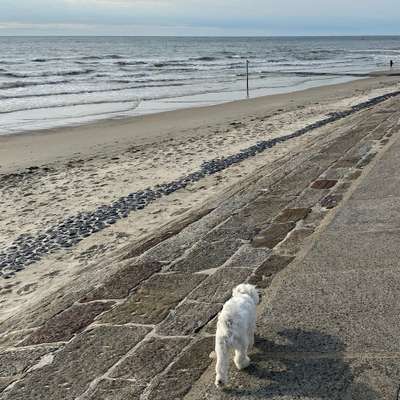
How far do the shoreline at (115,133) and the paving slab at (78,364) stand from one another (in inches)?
385

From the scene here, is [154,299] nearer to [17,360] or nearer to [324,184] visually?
[17,360]

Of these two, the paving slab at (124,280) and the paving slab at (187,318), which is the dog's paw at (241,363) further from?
the paving slab at (124,280)

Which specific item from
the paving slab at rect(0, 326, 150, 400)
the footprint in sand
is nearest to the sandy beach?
the footprint in sand

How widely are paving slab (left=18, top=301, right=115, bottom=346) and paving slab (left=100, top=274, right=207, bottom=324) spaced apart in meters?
0.16

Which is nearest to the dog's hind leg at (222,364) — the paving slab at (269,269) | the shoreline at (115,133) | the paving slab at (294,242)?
the paving slab at (269,269)

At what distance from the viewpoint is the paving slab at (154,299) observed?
428 cm

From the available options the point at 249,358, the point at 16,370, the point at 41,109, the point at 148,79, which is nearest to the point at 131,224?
the point at 16,370

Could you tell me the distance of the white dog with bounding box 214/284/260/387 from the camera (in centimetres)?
318

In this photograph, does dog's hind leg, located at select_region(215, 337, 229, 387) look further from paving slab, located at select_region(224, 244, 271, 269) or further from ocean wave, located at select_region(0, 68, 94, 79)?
ocean wave, located at select_region(0, 68, 94, 79)

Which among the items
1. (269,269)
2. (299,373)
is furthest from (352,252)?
(299,373)

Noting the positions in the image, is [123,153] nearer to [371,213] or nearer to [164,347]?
[371,213]

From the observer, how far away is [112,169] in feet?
41.1

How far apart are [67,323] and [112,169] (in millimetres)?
8295

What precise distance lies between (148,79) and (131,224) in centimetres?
3237
